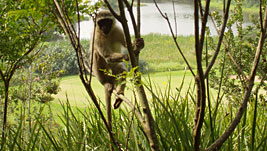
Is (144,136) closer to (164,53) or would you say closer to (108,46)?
(108,46)

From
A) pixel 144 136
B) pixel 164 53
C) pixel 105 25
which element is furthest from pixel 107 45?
pixel 164 53

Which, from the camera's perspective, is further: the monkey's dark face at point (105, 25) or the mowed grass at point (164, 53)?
the mowed grass at point (164, 53)

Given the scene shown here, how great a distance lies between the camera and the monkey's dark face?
1570 millimetres

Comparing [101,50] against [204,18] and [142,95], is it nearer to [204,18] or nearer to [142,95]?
[142,95]

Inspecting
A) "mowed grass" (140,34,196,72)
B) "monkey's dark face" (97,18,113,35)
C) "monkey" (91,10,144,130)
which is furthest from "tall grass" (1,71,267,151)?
"mowed grass" (140,34,196,72)

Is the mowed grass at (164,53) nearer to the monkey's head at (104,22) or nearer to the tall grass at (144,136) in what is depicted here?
the monkey's head at (104,22)

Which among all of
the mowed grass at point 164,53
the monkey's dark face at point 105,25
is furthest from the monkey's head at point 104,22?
the mowed grass at point 164,53

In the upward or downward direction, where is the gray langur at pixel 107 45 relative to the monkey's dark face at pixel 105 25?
downward

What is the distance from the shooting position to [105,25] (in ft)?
5.16

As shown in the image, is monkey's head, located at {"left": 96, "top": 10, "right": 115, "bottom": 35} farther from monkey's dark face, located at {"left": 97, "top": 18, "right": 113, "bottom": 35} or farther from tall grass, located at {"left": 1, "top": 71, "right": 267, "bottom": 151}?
tall grass, located at {"left": 1, "top": 71, "right": 267, "bottom": 151}

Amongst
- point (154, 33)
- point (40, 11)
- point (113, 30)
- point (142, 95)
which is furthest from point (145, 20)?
point (142, 95)

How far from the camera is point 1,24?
153 centimetres

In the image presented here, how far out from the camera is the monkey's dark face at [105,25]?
157 cm

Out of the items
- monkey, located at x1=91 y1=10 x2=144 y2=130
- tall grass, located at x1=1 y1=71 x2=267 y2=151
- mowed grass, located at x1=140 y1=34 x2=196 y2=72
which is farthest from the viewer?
mowed grass, located at x1=140 y1=34 x2=196 y2=72
